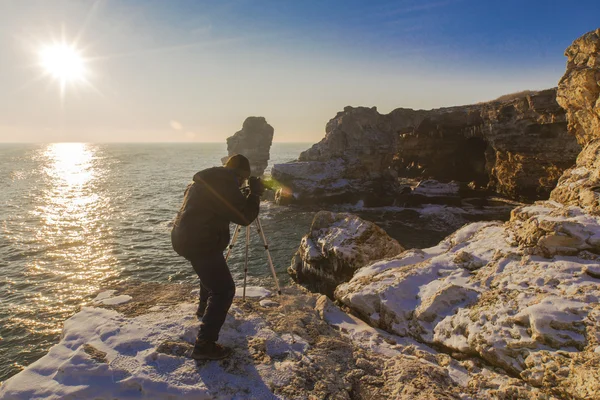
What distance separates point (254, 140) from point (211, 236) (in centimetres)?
6640

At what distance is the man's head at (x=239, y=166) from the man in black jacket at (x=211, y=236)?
0.77 feet

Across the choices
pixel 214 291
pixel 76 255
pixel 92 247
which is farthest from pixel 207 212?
pixel 92 247

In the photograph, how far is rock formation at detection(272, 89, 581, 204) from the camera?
33.6 m

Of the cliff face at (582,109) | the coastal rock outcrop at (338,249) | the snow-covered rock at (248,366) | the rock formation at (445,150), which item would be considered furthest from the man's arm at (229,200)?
the rock formation at (445,150)

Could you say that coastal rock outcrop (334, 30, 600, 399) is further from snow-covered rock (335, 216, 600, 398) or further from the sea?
the sea

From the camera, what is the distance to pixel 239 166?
5020mm

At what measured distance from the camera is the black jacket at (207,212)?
14.9 ft

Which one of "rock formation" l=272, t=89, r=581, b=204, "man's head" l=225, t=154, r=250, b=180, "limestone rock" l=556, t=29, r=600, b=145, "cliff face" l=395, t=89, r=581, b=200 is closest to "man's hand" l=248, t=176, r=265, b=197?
"man's head" l=225, t=154, r=250, b=180

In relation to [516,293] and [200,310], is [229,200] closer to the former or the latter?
[200,310]

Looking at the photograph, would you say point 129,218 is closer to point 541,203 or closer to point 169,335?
point 169,335

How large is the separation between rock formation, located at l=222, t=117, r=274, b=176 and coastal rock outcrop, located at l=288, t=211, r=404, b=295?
5564cm

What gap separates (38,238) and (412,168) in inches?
2145

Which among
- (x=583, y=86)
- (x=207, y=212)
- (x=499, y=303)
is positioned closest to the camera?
(x=207, y=212)

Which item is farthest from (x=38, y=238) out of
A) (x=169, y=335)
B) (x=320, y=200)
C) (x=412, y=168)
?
(x=412, y=168)
